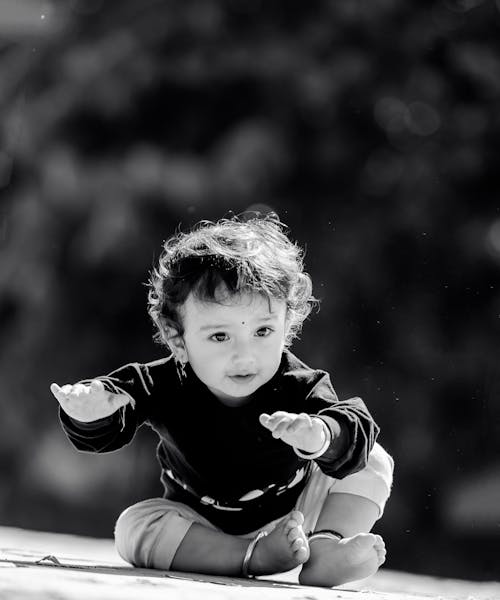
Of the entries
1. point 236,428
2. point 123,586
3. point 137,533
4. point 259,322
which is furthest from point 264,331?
point 123,586

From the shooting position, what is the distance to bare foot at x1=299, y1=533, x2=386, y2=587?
1.62m

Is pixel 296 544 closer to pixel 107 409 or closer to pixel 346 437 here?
pixel 346 437

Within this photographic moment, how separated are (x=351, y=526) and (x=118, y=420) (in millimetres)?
406

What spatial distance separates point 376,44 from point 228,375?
3.04 m

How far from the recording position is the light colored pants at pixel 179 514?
5.68 ft

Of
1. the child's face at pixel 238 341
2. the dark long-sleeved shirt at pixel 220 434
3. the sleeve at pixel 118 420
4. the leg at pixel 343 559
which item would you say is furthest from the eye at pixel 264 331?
the leg at pixel 343 559

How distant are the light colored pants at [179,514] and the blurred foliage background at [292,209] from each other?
83.7 inches

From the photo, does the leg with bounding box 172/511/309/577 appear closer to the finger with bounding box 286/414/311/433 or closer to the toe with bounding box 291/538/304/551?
the toe with bounding box 291/538/304/551

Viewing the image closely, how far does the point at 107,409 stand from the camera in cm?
171

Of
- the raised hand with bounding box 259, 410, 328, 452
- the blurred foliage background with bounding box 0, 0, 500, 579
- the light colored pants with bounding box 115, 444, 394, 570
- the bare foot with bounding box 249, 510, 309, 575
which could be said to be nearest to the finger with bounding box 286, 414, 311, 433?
the raised hand with bounding box 259, 410, 328, 452

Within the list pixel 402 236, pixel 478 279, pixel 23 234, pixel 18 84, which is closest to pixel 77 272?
pixel 23 234

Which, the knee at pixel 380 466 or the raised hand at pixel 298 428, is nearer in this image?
the raised hand at pixel 298 428

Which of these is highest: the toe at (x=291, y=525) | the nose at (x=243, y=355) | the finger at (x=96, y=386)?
the nose at (x=243, y=355)

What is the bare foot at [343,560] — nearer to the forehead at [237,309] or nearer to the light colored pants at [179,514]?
the light colored pants at [179,514]
